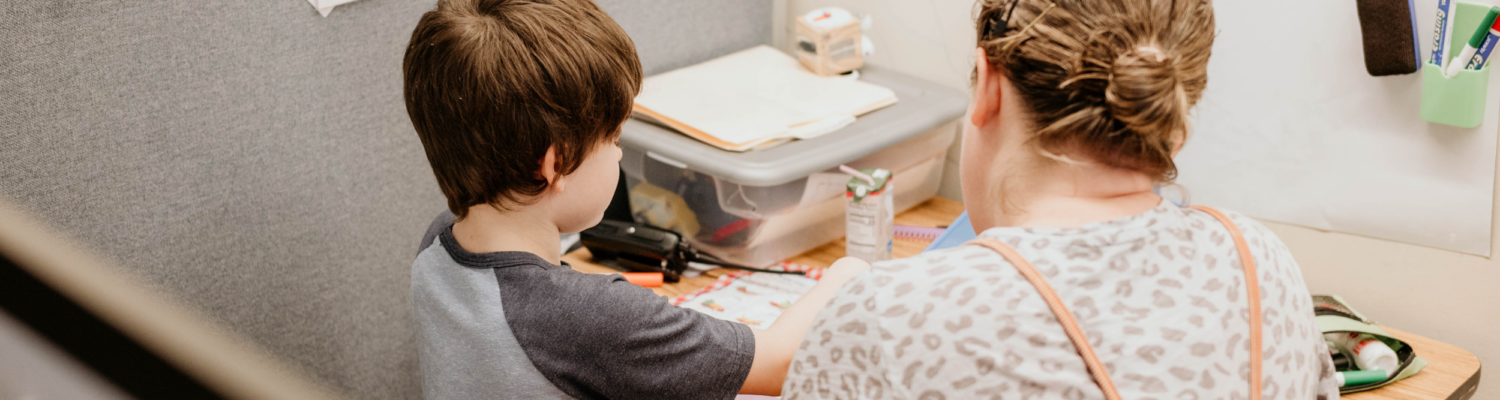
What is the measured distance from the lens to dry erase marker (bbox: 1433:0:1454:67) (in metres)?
0.90

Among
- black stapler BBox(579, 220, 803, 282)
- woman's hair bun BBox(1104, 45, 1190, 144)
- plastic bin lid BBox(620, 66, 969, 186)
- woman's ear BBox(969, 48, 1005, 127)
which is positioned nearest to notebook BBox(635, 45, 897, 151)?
plastic bin lid BBox(620, 66, 969, 186)

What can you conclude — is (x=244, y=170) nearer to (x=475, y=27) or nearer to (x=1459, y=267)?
(x=475, y=27)

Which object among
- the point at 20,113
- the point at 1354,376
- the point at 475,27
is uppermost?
the point at 475,27

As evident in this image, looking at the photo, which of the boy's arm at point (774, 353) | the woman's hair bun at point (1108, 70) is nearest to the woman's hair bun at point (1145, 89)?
the woman's hair bun at point (1108, 70)

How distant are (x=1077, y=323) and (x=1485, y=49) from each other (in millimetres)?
632

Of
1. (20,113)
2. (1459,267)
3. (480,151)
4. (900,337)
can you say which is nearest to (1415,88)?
(1459,267)

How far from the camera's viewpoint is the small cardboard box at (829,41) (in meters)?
1.27

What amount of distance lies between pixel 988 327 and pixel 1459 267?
74cm

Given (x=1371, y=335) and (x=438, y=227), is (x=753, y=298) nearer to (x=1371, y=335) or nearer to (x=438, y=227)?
(x=438, y=227)

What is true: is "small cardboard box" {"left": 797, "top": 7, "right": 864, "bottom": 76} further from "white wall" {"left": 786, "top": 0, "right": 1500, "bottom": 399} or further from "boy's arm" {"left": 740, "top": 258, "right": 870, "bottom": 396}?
"boy's arm" {"left": 740, "top": 258, "right": 870, "bottom": 396}

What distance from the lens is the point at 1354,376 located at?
2.90ft

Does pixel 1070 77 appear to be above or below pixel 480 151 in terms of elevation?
above

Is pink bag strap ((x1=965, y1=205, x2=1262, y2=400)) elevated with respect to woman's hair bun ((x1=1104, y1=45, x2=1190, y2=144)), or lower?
lower

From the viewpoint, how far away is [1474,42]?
883 millimetres
